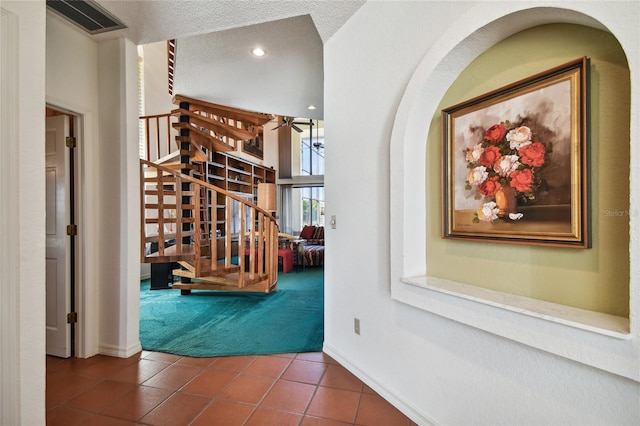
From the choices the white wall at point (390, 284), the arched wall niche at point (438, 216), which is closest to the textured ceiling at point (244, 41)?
the white wall at point (390, 284)

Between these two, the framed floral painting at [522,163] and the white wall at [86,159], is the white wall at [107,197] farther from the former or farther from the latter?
the framed floral painting at [522,163]

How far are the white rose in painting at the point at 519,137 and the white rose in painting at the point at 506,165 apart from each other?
48mm

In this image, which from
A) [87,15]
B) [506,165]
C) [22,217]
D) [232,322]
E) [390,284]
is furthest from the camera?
[232,322]

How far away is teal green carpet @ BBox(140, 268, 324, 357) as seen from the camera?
8.73ft

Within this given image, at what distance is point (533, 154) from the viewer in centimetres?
127

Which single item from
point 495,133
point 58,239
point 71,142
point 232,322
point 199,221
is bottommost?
point 232,322

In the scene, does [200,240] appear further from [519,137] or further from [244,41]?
[519,137]

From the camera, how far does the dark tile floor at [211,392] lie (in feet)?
5.65

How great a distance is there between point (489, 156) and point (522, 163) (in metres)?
0.15

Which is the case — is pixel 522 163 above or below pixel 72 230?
above

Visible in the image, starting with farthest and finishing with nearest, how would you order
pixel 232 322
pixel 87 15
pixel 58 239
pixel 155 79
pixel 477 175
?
pixel 155 79, pixel 232 322, pixel 58 239, pixel 87 15, pixel 477 175

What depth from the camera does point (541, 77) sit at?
48.6 inches

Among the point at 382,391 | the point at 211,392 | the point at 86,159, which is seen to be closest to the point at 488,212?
the point at 382,391

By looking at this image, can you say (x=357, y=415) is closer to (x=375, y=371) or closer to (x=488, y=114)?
(x=375, y=371)
